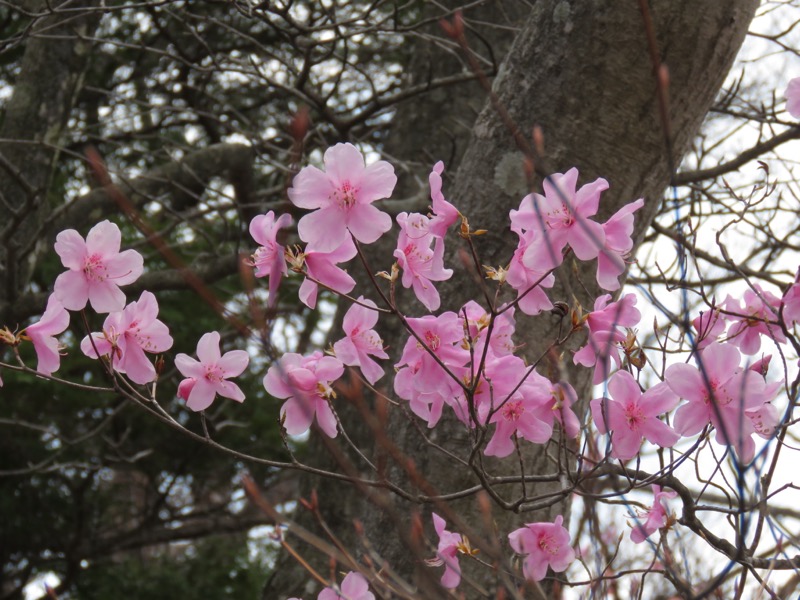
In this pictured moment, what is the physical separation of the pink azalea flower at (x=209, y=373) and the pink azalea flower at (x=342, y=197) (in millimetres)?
311

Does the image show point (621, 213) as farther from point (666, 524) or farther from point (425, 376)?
point (666, 524)

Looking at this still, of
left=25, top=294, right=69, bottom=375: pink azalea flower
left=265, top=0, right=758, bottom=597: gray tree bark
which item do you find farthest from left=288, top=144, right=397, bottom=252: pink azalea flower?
left=265, top=0, right=758, bottom=597: gray tree bark

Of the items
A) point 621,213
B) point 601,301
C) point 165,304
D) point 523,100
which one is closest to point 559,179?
point 621,213

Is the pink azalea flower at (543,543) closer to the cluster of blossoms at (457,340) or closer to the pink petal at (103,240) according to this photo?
the cluster of blossoms at (457,340)

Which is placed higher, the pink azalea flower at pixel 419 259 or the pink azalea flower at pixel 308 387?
the pink azalea flower at pixel 419 259

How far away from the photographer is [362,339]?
1.44 metres

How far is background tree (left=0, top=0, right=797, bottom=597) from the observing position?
1.94 meters

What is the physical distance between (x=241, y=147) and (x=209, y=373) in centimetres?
240

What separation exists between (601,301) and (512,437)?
27 centimetres

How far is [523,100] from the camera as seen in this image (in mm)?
1988

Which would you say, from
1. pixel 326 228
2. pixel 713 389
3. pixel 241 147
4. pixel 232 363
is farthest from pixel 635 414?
pixel 241 147

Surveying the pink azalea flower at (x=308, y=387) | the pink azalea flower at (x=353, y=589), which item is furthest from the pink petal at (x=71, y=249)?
the pink azalea flower at (x=353, y=589)

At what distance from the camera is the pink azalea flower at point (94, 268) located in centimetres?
137

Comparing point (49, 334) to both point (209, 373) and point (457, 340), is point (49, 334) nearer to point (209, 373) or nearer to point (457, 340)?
point (209, 373)
